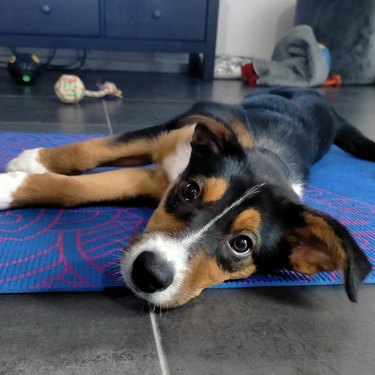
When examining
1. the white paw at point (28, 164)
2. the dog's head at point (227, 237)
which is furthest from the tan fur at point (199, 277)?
the white paw at point (28, 164)

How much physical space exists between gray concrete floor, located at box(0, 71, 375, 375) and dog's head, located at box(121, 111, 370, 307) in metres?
0.09

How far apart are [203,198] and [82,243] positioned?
0.55 m

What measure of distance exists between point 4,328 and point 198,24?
5063 mm

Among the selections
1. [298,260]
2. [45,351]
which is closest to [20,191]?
[45,351]

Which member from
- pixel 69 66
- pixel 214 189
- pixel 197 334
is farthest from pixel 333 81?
pixel 197 334

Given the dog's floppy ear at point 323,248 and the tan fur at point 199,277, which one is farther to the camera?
the tan fur at point 199,277

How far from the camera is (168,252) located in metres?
1.46

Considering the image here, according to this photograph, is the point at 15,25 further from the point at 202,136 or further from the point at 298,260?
the point at 298,260

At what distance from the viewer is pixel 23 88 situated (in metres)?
4.85

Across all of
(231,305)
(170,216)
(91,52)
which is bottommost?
(91,52)

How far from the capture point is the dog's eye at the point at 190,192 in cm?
164

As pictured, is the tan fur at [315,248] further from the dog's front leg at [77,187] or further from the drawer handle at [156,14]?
the drawer handle at [156,14]

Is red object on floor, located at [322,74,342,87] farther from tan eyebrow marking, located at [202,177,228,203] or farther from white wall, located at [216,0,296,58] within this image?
tan eyebrow marking, located at [202,177,228,203]

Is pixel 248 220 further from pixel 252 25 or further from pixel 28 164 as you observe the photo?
pixel 252 25
